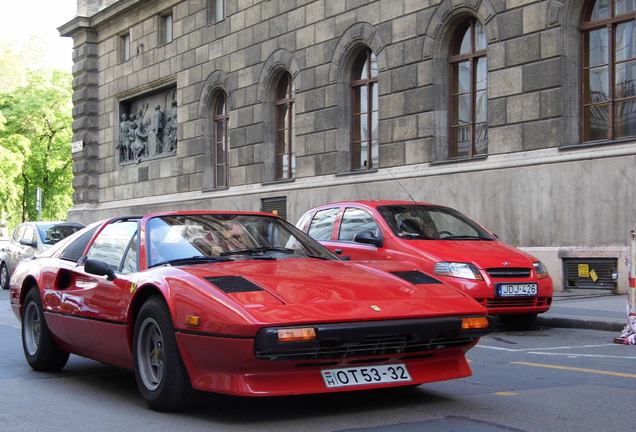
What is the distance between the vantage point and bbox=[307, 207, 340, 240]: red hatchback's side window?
13.3 m

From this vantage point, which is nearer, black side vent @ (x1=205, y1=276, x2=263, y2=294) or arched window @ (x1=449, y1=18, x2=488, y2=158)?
black side vent @ (x1=205, y1=276, x2=263, y2=294)

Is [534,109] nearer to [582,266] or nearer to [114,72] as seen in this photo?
[582,266]

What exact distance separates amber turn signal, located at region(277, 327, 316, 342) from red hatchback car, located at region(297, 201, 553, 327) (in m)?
5.73

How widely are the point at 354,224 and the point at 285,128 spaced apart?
14.3 m

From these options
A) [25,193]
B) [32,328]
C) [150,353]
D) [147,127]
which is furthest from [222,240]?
[25,193]

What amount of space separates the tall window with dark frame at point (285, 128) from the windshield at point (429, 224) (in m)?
13.4

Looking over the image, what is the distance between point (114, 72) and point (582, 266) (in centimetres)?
2344

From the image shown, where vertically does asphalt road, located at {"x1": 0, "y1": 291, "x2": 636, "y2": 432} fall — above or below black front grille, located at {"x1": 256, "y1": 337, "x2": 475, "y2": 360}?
below

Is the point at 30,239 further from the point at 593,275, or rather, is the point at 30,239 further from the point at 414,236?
the point at 414,236

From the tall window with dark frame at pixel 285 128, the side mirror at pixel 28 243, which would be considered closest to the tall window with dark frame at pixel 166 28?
the tall window with dark frame at pixel 285 128

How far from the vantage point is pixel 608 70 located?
17.7m

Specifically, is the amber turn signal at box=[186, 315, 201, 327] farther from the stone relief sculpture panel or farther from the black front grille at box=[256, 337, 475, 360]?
the stone relief sculpture panel

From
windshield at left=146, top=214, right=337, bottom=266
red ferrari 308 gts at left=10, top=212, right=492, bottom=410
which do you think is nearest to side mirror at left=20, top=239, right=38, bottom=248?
red ferrari 308 gts at left=10, top=212, right=492, bottom=410

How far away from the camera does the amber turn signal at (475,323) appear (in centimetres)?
627
